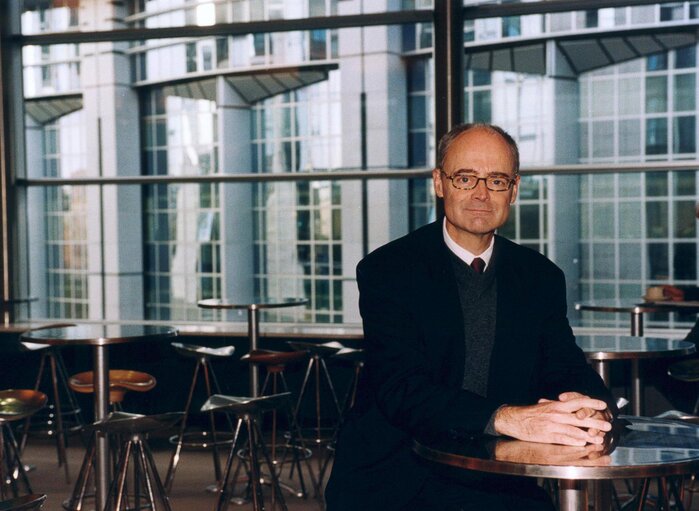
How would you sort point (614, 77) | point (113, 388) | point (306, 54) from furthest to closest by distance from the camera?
1. point (306, 54)
2. point (614, 77)
3. point (113, 388)

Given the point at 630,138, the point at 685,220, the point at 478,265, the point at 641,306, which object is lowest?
the point at 641,306

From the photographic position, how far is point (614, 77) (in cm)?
618

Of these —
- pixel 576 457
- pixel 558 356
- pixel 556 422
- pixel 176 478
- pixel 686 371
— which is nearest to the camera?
pixel 576 457

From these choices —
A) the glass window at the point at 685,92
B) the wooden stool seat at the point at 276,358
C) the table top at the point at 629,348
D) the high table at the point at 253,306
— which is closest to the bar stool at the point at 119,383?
the wooden stool seat at the point at 276,358

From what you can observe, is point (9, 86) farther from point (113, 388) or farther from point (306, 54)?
point (113, 388)

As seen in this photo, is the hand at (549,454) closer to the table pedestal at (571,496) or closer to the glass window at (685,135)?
the table pedestal at (571,496)

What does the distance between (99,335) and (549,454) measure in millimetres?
2998

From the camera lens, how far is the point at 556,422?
1863 mm

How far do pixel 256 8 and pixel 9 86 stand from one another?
181 cm

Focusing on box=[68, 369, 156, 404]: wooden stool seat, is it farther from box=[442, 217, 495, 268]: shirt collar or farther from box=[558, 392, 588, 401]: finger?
box=[558, 392, 588, 401]: finger

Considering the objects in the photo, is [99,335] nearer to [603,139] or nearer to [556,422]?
[556,422]

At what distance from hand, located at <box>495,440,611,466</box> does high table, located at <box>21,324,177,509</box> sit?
2.76 metres

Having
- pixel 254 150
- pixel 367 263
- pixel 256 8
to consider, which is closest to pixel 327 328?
pixel 254 150

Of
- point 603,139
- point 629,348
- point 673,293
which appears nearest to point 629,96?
point 603,139
